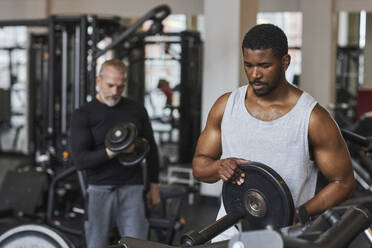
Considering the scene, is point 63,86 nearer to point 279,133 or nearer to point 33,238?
point 33,238

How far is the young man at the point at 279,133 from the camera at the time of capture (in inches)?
62.2

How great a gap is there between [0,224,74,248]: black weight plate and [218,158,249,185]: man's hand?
83cm

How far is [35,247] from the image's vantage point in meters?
2.18

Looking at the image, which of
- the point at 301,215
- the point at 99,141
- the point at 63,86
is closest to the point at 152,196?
the point at 99,141

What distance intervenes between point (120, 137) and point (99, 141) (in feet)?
0.64

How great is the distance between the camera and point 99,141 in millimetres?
2844

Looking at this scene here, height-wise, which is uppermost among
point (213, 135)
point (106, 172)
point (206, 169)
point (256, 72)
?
point (256, 72)

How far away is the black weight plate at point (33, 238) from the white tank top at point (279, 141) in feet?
2.62

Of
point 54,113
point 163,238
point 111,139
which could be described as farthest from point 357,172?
point 54,113

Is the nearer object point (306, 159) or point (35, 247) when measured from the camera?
point (306, 159)

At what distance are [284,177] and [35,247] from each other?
3.49 ft

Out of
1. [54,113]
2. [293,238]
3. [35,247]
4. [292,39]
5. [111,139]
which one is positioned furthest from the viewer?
[292,39]

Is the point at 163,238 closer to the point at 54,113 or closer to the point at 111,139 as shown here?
the point at 111,139

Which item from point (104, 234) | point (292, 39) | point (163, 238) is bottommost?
point (163, 238)
